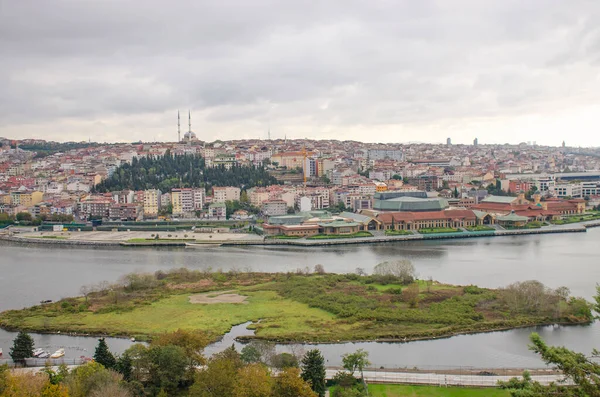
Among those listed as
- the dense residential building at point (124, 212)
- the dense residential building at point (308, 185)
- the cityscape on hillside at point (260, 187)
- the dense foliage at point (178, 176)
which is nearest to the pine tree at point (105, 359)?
the dense residential building at point (308, 185)

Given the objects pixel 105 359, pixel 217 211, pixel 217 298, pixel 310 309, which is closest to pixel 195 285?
pixel 217 298

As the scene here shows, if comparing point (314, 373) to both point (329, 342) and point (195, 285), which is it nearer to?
point (329, 342)

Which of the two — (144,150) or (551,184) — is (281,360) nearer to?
(551,184)

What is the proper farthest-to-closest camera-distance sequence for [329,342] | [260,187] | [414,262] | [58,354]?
[260,187], [414,262], [329,342], [58,354]

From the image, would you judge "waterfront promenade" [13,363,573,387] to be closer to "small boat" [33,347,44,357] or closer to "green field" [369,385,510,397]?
"green field" [369,385,510,397]

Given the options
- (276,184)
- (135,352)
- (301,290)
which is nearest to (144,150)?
(276,184)

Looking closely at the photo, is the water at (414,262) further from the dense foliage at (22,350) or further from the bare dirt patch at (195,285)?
the bare dirt patch at (195,285)
